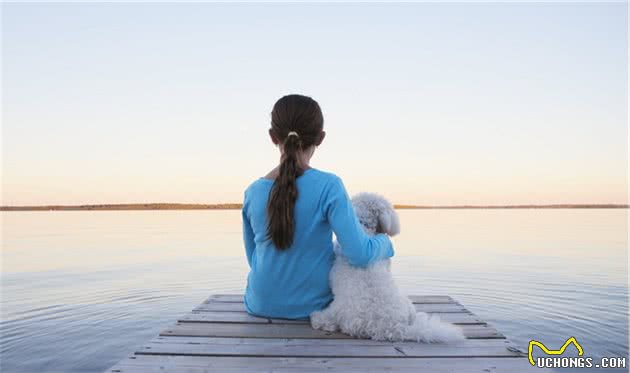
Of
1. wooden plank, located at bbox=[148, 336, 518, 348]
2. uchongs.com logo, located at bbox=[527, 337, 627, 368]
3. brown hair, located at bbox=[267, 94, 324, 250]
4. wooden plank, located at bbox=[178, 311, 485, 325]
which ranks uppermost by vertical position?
brown hair, located at bbox=[267, 94, 324, 250]

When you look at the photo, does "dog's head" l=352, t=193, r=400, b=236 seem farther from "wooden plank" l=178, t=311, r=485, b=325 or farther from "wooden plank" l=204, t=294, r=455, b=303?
"wooden plank" l=204, t=294, r=455, b=303

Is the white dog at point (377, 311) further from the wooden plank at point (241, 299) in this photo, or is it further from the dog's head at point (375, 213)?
the wooden plank at point (241, 299)

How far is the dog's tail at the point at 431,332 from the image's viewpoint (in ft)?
10.1

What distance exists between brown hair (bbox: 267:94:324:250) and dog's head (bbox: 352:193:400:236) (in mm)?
547

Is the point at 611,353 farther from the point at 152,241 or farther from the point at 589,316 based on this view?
the point at 152,241

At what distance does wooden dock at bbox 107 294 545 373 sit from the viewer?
2672 millimetres

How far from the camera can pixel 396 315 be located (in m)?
3.15

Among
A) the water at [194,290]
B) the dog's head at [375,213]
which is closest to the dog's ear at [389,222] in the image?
the dog's head at [375,213]

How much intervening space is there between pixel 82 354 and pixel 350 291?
4371mm

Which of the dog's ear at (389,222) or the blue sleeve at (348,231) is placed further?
the dog's ear at (389,222)

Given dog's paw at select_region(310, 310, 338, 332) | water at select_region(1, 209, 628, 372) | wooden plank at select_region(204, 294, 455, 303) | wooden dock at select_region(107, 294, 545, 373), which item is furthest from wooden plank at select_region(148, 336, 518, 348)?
water at select_region(1, 209, 628, 372)

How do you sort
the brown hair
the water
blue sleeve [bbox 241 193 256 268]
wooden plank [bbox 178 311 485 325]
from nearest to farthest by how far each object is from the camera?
the brown hair
wooden plank [bbox 178 311 485 325]
blue sleeve [bbox 241 193 256 268]
the water

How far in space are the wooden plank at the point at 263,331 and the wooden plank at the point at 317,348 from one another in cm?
11

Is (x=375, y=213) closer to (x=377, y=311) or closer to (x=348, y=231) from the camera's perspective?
(x=348, y=231)
